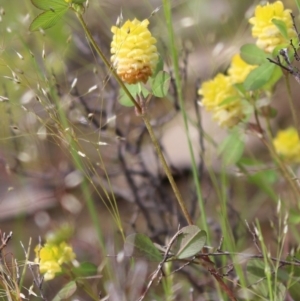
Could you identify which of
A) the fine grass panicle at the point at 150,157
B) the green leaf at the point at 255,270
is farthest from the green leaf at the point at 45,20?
the green leaf at the point at 255,270

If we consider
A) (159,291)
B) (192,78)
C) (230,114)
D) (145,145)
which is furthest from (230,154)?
(192,78)

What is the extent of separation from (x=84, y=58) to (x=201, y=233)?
1.27m

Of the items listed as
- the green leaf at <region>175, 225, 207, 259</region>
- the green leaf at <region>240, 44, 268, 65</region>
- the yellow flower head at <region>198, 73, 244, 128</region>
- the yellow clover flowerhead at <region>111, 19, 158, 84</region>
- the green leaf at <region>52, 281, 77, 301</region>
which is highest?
the yellow clover flowerhead at <region>111, 19, 158, 84</region>

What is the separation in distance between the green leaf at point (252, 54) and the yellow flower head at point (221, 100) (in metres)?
0.10

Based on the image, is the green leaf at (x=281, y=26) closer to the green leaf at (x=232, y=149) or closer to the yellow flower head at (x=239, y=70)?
the yellow flower head at (x=239, y=70)

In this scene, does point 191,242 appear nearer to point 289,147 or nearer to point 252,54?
point 252,54

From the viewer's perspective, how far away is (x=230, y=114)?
1.12m

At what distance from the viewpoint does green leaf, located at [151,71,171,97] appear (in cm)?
87

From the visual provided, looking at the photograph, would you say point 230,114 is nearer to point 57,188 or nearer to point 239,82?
point 239,82

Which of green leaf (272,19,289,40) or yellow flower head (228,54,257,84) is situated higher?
green leaf (272,19,289,40)

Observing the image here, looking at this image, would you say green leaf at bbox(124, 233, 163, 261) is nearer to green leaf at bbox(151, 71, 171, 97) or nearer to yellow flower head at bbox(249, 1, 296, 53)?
green leaf at bbox(151, 71, 171, 97)

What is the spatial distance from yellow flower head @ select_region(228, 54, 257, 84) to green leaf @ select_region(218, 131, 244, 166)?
0.46 ft

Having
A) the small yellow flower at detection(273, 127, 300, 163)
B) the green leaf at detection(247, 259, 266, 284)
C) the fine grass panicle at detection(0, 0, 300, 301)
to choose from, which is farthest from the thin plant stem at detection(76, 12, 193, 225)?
the small yellow flower at detection(273, 127, 300, 163)

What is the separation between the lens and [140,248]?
0.83 meters
